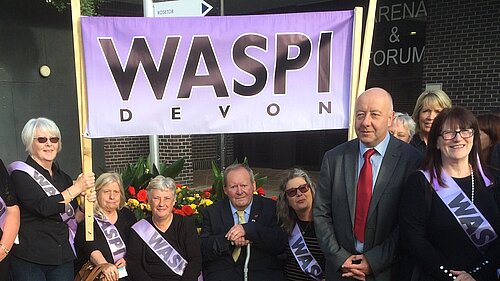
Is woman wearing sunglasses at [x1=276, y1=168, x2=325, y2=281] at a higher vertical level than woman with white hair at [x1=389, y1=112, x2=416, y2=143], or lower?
lower

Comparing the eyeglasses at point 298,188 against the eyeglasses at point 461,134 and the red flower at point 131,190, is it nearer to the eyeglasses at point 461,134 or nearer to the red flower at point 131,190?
the eyeglasses at point 461,134

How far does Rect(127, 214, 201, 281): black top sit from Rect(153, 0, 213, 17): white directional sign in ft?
9.67

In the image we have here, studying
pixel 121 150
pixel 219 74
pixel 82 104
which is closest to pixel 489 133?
pixel 219 74

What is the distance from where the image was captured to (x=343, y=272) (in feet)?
7.89

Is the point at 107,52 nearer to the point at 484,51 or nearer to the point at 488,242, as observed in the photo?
the point at 488,242

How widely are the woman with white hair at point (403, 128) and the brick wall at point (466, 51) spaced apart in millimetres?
3972

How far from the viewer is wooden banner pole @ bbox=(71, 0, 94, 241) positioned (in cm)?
281

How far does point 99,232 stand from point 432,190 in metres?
2.16

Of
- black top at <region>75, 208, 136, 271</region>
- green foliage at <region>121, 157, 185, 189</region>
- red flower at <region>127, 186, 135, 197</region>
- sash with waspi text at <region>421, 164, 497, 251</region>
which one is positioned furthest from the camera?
green foliage at <region>121, 157, 185, 189</region>

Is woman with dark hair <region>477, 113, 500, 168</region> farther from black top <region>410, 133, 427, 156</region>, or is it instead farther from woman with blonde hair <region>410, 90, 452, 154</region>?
black top <region>410, 133, 427, 156</region>

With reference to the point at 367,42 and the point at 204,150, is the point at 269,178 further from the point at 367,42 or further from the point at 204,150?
the point at 367,42

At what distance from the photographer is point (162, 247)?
291 cm

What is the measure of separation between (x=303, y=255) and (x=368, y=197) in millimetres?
778

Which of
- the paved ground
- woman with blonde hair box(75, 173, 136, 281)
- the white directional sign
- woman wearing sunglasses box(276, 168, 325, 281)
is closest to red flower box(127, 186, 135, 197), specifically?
woman with blonde hair box(75, 173, 136, 281)
